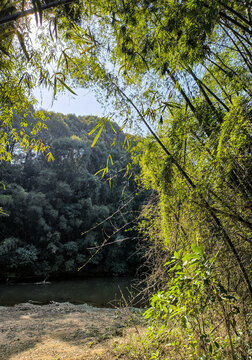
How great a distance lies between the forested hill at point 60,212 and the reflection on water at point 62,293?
6.73 ft

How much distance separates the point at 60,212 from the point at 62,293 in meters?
7.19

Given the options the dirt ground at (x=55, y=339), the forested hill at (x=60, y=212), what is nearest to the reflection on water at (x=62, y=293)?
the forested hill at (x=60, y=212)

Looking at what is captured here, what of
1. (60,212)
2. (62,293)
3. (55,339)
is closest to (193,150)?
(55,339)

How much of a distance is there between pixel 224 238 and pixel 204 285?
0.63 metres

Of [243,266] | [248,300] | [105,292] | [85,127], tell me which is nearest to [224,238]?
[243,266]

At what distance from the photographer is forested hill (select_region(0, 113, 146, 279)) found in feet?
50.4

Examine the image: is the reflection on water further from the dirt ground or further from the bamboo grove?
the bamboo grove

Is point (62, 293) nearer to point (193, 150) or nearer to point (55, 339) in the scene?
point (55, 339)

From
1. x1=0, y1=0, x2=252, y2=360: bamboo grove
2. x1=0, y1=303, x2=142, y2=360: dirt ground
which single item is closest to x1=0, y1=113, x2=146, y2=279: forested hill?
x1=0, y1=303, x2=142, y2=360: dirt ground

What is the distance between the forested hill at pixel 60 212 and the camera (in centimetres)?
1537

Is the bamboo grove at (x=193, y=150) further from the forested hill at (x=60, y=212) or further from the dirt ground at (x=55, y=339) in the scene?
the forested hill at (x=60, y=212)

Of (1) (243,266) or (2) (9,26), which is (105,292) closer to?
(1) (243,266)

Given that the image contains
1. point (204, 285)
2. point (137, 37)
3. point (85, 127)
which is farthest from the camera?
point (85, 127)

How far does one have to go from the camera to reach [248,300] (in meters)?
1.91
